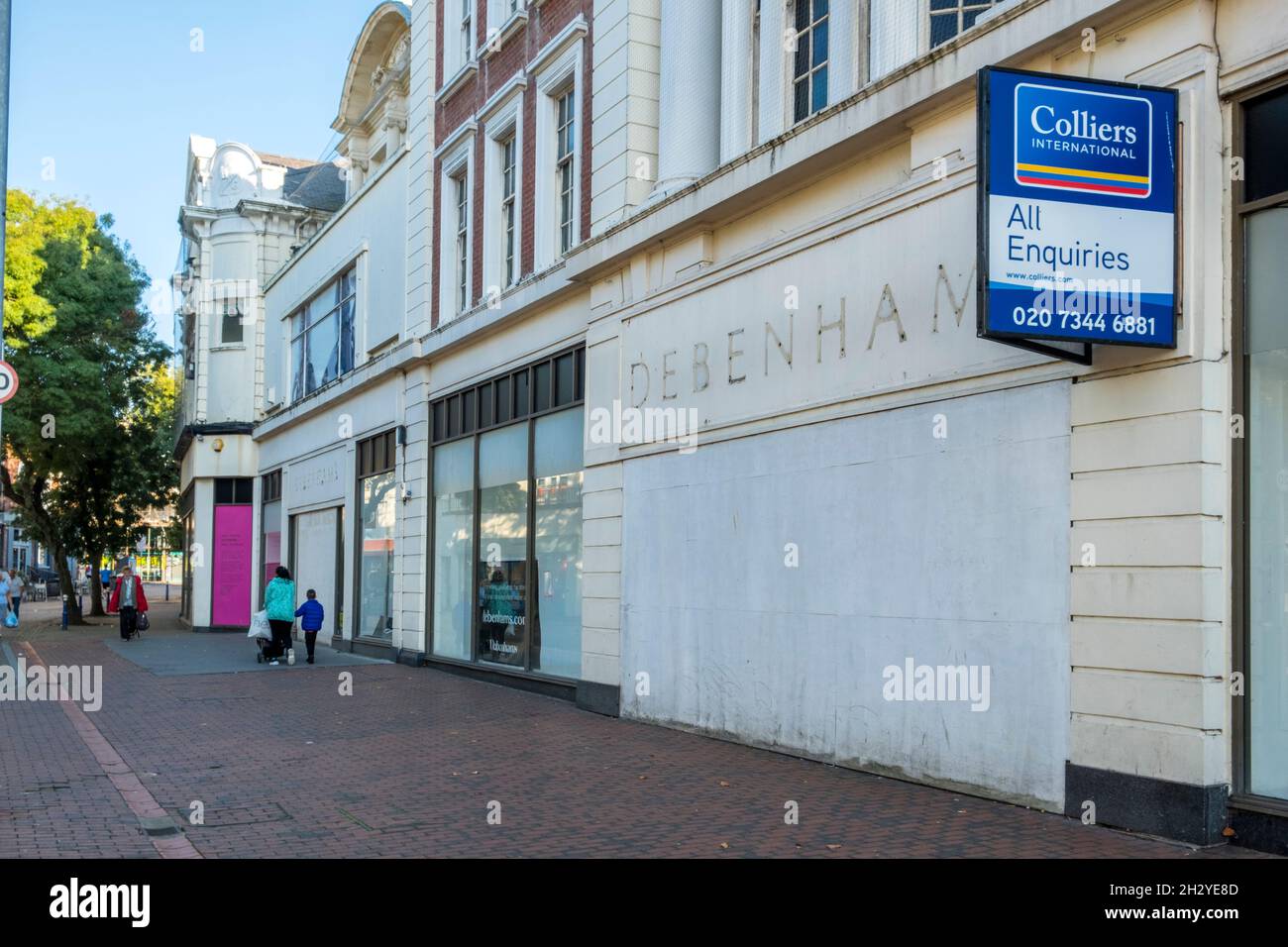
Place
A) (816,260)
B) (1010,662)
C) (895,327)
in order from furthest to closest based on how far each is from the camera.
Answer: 1. (816,260)
2. (895,327)
3. (1010,662)

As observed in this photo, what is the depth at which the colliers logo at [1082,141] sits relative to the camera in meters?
7.77

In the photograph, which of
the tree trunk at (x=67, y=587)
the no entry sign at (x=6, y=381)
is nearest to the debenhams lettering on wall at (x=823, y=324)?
the no entry sign at (x=6, y=381)

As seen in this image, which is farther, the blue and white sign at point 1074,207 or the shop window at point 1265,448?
the blue and white sign at point 1074,207

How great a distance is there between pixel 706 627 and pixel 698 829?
15.5 ft

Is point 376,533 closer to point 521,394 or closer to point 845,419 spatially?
point 521,394

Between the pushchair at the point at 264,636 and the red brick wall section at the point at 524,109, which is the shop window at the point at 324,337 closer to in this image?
the red brick wall section at the point at 524,109

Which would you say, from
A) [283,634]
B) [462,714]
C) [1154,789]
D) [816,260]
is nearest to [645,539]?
[462,714]

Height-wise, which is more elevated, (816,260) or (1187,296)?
(816,260)

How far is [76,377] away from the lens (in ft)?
113

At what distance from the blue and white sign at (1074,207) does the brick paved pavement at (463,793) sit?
121 inches

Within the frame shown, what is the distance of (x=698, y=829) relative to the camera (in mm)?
8133

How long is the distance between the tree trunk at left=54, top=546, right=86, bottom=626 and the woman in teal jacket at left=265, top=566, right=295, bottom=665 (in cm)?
1630
